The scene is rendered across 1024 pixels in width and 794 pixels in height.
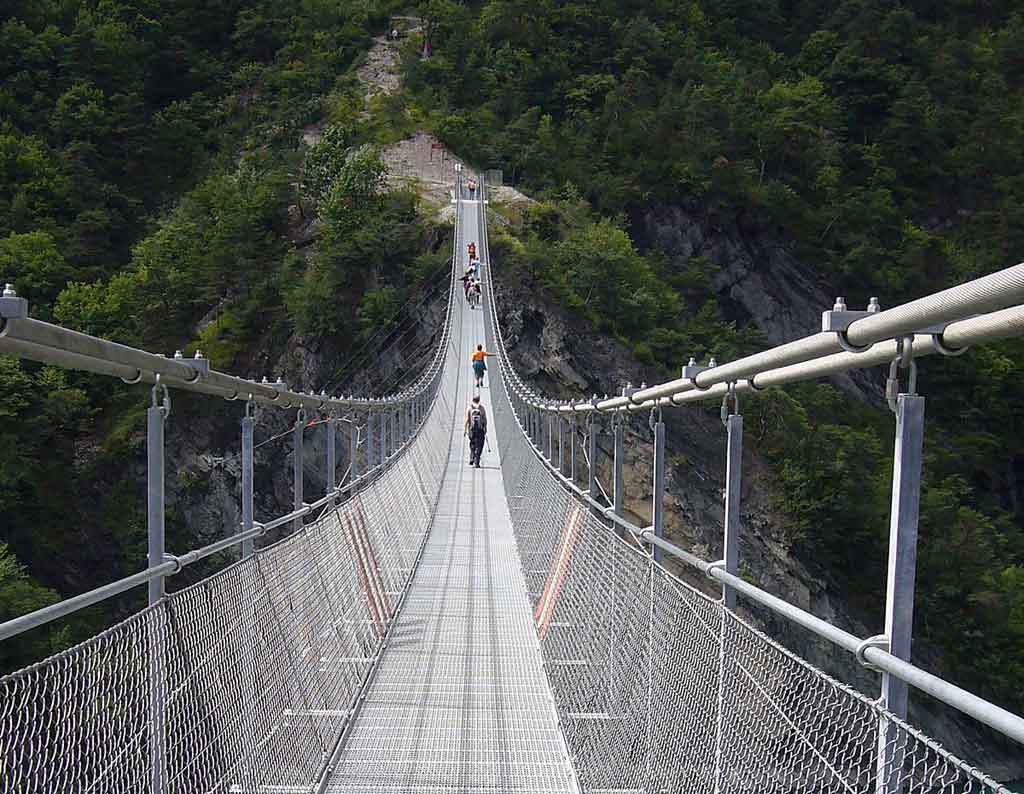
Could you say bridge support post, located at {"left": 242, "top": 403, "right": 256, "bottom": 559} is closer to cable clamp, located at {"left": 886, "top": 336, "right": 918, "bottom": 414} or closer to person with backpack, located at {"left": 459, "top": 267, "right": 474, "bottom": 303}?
cable clamp, located at {"left": 886, "top": 336, "right": 918, "bottom": 414}

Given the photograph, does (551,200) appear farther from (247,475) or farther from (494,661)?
(247,475)

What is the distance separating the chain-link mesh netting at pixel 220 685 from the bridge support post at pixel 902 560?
1026 mm

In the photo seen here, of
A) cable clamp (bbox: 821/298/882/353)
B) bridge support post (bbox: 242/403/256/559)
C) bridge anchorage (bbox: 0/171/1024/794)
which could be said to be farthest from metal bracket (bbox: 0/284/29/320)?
bridge support post (bbox: 242/403/256/559)

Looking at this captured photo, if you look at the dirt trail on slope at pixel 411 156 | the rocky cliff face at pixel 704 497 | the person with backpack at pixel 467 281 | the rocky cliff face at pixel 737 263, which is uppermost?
the dirt trail on slope at pixel 411 156

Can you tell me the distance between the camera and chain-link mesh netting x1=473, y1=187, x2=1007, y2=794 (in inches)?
57.2

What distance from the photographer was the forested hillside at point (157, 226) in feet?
71.7

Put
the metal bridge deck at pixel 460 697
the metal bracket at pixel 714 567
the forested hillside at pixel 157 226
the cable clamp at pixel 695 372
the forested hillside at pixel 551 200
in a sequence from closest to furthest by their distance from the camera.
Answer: the metal bracket at pixel 714 567 < the cable clamp at pixel 695 372 < the metal bridge deck at pixel 460 697 < the forested hillside at pixel 551 200 < the forested hillside at pixel 157 226

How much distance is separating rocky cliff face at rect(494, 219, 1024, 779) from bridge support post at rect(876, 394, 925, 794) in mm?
12659

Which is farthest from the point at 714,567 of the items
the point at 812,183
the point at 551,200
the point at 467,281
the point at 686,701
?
the point at 812,183

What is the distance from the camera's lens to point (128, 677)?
2010 mm

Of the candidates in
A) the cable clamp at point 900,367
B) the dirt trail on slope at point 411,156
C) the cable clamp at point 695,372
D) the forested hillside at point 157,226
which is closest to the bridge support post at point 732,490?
the cable clamp at point 695,372

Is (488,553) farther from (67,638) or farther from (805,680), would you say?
(67,638)

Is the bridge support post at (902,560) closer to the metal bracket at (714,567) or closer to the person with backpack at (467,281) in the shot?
the metal bracket at (714,567)

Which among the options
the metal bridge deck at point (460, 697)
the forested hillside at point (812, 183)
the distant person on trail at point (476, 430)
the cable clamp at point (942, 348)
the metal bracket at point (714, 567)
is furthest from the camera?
the forested hillside at point (812, 183)
